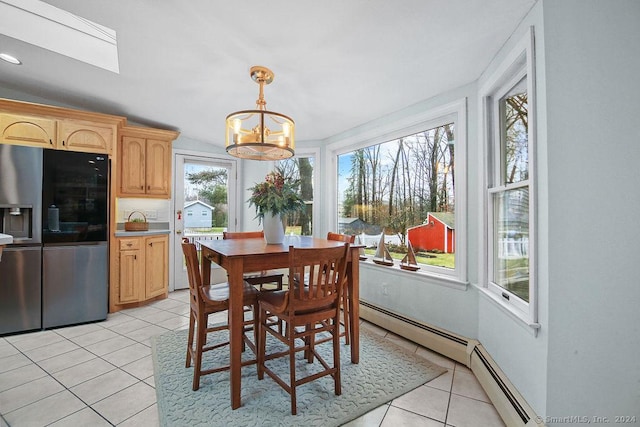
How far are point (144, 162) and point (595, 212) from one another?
4600 millimetres

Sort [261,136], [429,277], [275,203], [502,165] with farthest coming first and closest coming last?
[429,277]
[275,203]
[261,136]
[502,165]

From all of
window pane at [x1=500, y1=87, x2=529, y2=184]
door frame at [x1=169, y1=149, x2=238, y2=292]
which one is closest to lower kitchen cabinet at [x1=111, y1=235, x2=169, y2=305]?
door frame at [x1=169, y1=149, x2=238, y2=292]

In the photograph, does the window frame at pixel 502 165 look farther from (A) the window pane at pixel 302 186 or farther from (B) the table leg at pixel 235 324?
(A) the window pane at pixel 302 186

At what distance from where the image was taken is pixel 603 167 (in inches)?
51.6

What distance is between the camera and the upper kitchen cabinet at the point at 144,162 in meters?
3.75

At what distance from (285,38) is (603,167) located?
6.51 feet

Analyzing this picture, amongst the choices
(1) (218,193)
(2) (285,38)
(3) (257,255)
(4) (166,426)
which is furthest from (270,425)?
(1) (218,193)

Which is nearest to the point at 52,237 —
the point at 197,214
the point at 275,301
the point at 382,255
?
the point at 197,214

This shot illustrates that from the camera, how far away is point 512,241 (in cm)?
193

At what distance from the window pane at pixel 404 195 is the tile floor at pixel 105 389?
3.44 ft

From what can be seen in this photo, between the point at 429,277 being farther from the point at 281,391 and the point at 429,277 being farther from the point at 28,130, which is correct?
the point at 28,130

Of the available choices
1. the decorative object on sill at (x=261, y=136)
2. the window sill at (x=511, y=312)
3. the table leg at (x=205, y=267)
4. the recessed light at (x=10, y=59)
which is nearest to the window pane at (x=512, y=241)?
the window sill at (x=511, y=312)

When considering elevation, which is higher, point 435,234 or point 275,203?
point 275,203

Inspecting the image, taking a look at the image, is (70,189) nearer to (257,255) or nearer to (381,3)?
(257,255)
